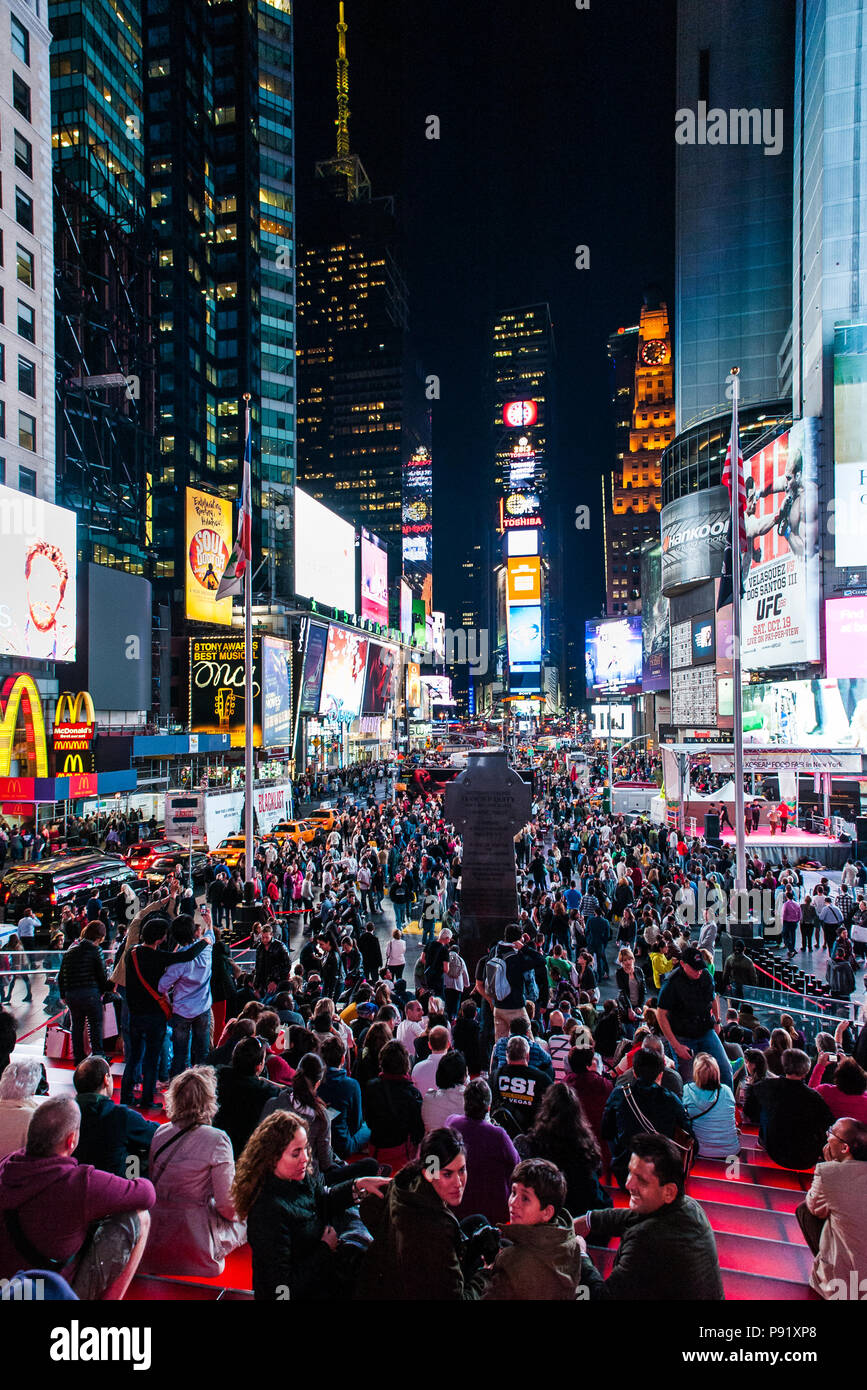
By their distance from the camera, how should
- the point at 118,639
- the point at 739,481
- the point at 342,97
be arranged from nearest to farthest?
the point at 739,481 < the point at 118,639 < the point at 342,97

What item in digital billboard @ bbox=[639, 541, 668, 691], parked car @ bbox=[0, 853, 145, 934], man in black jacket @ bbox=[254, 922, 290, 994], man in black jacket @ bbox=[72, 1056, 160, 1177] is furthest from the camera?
digital billboard @ bbox=[639, 541, 668, 691]

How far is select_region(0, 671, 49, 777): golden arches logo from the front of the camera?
90.8 ft

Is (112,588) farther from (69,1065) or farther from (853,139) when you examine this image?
(853,139)

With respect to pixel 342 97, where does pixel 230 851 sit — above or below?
below

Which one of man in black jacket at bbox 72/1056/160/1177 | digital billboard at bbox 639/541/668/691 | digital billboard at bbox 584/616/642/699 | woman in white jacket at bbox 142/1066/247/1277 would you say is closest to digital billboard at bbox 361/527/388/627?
digital billboard at bbox 584/616/642/699

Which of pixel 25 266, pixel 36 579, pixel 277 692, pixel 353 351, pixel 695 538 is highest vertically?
pixel 353 351

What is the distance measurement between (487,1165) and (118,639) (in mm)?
38901

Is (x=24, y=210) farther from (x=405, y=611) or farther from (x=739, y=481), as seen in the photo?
(x=405, y=611)

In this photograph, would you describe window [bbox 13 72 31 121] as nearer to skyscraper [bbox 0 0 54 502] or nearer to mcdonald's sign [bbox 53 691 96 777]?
skyscraper [bbox 0 0 54 502]

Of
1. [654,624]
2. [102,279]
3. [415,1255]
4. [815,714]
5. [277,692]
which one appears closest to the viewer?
[415,1255]

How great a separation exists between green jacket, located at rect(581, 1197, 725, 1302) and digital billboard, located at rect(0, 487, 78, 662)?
30.4m

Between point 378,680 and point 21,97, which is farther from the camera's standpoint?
point 378,680

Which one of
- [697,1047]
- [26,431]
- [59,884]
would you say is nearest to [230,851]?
[59,884]

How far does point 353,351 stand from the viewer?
554 feet
